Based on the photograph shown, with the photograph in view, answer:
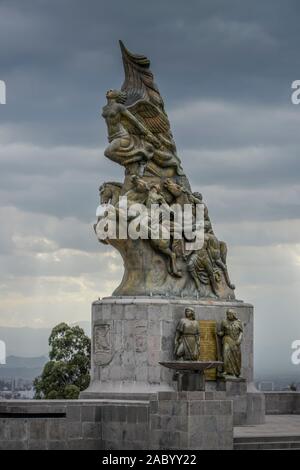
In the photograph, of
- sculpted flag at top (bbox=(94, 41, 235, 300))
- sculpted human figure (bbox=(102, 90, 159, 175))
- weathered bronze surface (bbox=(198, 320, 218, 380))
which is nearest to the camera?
weathered bronze surface (bbox=(198, 320, 218, 380))

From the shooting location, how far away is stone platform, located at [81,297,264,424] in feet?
119

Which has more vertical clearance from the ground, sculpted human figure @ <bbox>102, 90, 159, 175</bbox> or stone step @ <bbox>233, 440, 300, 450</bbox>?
sculpted human figure @ <bbox>102, 90, 159, 175</bbox>

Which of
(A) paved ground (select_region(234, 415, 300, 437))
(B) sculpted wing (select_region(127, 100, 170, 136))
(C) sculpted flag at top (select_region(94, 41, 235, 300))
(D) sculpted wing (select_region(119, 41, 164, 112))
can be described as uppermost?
(D) sculpted wing (select_region(119, 41, 164, 112))

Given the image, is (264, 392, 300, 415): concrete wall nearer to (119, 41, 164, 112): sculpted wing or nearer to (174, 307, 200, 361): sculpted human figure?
(174, 307, 200, 361): sculpted human figure

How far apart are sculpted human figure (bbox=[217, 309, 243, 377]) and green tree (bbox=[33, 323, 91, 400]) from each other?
497 inches

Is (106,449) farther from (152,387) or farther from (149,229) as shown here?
(149,229)

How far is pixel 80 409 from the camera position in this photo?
33.9 metres

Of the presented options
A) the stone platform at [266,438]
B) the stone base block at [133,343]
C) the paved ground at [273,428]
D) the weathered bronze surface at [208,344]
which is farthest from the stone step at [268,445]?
the weathered bronze surface at [208,344]

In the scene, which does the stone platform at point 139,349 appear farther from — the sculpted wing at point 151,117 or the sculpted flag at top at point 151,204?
the sculpted wing at point 151,117

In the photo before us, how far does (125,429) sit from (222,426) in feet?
8.38

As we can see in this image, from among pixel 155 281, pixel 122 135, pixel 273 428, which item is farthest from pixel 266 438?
pixel 122 135

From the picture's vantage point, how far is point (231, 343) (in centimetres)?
3759

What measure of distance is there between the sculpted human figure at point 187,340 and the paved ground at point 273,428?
223 centimetres

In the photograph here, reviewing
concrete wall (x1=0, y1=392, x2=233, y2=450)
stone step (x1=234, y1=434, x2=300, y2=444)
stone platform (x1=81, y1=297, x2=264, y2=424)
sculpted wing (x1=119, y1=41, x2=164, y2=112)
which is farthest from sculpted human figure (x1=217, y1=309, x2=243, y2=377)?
sculpted wing (x1=119, y1=41, x2=164, y2=112)
